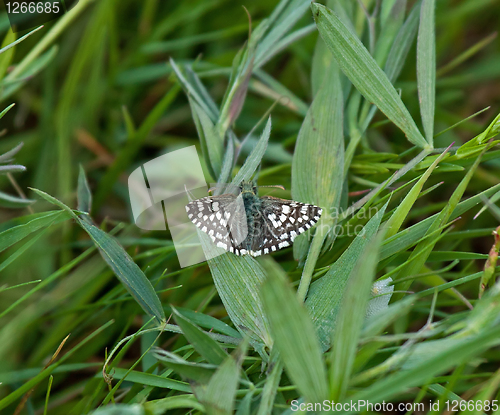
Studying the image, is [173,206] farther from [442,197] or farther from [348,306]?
[442,197]

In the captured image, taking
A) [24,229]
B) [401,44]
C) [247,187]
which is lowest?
[247,187]

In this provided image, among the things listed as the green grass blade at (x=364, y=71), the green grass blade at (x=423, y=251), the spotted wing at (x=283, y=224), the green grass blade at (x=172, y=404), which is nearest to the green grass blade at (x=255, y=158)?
the spotted wing at (x=283, y=224)

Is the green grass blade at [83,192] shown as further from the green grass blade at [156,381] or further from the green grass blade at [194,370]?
the green grass blade at [194,370]

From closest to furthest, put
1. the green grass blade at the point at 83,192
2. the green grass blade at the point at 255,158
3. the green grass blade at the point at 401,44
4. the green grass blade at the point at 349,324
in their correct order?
the green grass blade at the point at 349,324 → the green grass blade at the point at 255,158 → the green grass blade at the point at 83,192 → the green grass blade at the point at 401,44

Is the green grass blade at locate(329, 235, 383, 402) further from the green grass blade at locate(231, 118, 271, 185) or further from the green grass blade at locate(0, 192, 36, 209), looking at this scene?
the green grass blade at locate(0, 192, 36, 209)

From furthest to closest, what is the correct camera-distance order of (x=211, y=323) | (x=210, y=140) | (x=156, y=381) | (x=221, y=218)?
(x=210, y=140)
(x=221, y=218)
(x=211, y=323)
(x=156, y=381)

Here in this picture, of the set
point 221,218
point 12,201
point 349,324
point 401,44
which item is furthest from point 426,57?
point 12,201

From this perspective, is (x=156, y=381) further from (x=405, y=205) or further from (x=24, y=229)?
(x=405, y=205)
